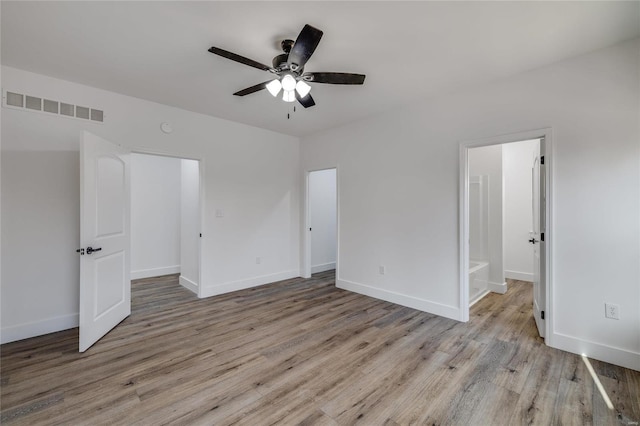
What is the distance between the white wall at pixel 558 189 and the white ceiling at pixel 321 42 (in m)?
0.26

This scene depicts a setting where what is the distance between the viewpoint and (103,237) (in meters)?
2.82

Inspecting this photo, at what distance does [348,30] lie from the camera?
6.77 ft

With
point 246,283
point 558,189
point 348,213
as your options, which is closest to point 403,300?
point 348,213

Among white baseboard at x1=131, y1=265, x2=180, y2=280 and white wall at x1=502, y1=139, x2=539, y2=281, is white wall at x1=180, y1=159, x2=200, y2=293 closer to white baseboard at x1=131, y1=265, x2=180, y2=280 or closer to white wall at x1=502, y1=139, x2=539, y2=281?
white baseboard at x1=131, y1=265, x2=180, y2=280

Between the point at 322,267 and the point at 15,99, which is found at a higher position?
the point at 15,99

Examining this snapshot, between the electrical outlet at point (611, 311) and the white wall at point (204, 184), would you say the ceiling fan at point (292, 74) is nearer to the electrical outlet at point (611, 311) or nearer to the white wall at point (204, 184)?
the white wall at point (204, 184)

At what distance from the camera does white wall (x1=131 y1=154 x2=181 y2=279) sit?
5.06 m

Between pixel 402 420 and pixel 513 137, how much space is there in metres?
2.78

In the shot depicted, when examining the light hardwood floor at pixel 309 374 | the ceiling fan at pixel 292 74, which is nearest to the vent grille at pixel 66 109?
the ceiling fan at pixel 292 74

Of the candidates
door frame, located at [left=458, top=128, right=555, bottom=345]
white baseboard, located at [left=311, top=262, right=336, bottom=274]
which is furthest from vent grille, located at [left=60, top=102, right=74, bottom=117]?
door frame, located at [left=458, top=128, right=555, bottom=345]

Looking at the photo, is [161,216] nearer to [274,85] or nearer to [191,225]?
[191,225]

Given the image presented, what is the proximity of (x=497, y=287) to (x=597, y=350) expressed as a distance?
1955 mm

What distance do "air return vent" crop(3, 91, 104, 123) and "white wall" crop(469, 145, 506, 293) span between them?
5264 millimetres

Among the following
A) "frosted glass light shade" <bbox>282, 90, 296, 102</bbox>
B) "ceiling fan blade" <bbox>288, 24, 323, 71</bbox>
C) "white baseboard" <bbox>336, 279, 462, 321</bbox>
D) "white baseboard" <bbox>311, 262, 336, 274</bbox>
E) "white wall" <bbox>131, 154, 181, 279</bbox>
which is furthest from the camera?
"white baseboard" <bbox>311, 262, 336, 274</bbox>
